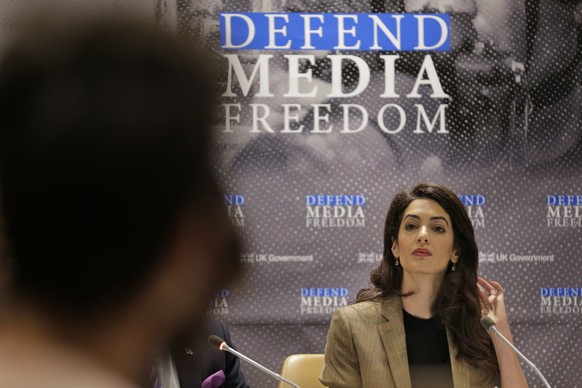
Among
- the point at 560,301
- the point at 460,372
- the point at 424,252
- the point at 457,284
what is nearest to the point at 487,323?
the point at 460,372

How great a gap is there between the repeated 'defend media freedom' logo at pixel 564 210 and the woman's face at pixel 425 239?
1514 millimetres

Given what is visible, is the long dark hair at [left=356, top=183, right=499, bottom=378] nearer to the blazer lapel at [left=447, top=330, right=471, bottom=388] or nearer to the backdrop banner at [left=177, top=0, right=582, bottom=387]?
the blazer lapel at [left=447, top=330, right=471, bottom=388]

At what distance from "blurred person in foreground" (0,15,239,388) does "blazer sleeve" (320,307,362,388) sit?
2.94 metres

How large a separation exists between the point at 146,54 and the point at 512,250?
4.66m

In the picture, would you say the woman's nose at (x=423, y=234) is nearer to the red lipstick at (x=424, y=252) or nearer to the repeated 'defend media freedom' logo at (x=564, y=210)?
the red lipstick at (x=424, y=252)

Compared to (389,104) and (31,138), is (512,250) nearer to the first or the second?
(389,104)

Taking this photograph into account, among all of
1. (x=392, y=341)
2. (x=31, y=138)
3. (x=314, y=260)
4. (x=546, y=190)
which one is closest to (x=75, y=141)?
(x=31, y=138)

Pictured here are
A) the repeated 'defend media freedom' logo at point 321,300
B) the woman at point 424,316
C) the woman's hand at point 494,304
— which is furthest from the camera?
the repeated 'defend media freedom' logo at point 321,300

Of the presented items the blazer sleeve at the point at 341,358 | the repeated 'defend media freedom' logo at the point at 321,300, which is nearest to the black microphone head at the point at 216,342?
the blazer sleeve at the point at 341,358

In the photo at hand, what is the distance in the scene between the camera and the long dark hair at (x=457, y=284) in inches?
136

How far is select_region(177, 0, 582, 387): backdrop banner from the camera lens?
496cm

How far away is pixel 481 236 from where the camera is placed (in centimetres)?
502

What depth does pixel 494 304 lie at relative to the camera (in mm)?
3676

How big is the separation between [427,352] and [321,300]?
59.1 inches
